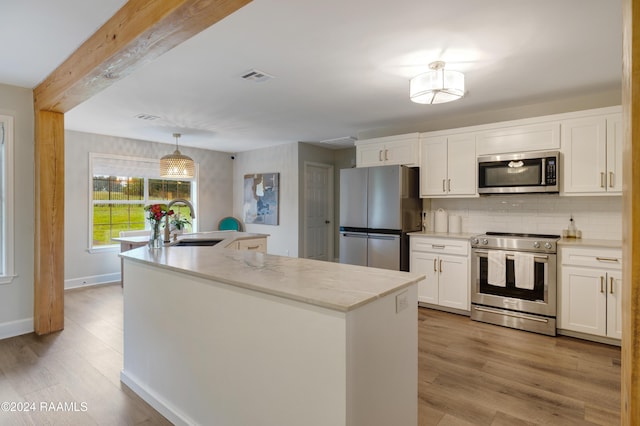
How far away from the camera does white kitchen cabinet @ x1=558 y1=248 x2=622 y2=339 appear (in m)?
3.05

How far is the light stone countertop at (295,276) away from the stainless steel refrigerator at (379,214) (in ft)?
7.47

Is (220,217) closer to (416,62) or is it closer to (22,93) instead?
(22,93)

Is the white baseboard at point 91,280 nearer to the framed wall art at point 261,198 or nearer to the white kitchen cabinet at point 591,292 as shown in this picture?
the framed wall art at point 261,198

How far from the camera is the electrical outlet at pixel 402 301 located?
1.57 meters

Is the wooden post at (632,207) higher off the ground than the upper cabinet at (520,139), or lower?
lower

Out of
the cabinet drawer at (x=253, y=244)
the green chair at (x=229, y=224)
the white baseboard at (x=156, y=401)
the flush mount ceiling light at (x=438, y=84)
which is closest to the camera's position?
the white baseboard at (x=156, y=401)

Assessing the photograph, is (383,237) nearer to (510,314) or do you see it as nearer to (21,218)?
(510,314)

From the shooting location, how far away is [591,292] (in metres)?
3.16

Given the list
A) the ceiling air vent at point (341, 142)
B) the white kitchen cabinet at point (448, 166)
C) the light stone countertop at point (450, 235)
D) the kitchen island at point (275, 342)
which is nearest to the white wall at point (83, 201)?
the ceiling air vent at point (341, 142)

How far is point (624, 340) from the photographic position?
0.74 meters

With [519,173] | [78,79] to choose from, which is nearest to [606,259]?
[519,173]

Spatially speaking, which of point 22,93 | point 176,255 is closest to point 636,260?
point 176,255

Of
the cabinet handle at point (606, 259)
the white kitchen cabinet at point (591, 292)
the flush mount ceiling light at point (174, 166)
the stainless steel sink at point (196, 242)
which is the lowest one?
the white kitchen cabinet at point (591, 292)

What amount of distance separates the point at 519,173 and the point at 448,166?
2.58 feet
